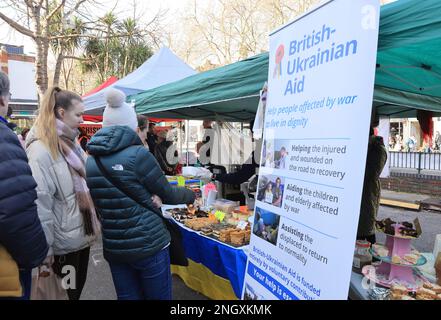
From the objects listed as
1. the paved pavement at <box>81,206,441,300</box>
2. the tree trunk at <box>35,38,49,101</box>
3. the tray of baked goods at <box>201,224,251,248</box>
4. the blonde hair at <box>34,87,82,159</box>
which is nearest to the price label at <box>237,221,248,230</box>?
the tray of baked goods at <box>201,224,251,248</box>

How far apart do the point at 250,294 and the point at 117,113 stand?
1288 millimetres

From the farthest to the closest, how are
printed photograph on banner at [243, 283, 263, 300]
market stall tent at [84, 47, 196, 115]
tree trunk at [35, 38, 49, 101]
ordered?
tree trunk at [35, 38, 49, 101], market stall tent at [84, 47, 196, 115], printed photograph on banner at [243, 283, 263, 300]

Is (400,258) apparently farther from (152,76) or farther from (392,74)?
(152,76)

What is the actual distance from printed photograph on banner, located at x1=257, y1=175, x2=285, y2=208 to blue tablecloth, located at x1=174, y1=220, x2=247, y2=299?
0.65m

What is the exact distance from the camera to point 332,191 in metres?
1.31

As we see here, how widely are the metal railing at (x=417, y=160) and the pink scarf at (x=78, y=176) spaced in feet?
31.0

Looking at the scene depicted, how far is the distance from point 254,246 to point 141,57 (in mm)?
20601

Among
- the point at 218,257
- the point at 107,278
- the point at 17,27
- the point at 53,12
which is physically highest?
the point at 53,12

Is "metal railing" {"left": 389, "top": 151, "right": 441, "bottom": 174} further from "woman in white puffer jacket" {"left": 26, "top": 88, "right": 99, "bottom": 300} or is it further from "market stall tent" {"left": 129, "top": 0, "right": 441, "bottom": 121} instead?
"woman in white puffer jacket" {"left": 26, "top": 88, "right": 99, "bottom": 300}

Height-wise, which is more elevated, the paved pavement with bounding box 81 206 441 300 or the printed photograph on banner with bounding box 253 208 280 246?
the printed photograph on banner with bounding box 253 208 280 246

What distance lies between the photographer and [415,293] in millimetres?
1697

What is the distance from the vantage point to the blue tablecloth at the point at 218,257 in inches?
90.7

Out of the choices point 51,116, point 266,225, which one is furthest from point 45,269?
point 266,225

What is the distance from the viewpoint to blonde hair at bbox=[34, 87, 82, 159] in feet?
6.11
